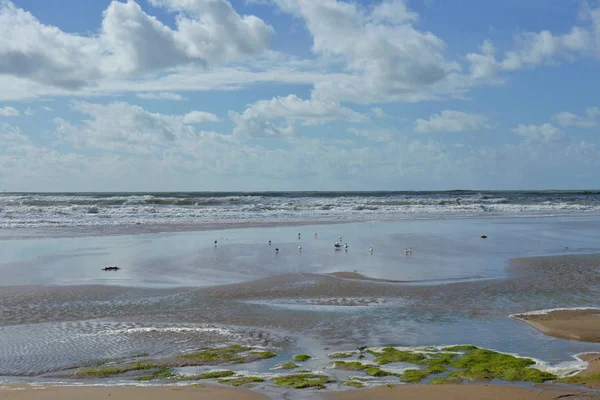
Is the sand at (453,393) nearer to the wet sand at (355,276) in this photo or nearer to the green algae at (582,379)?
the green algae at (582,379)

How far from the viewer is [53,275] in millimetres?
18359

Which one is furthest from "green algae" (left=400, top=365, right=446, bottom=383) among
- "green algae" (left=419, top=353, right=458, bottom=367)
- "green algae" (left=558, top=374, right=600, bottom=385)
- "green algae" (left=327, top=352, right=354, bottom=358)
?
"green algae" (left=558, top=374, right=600, bottom=385)

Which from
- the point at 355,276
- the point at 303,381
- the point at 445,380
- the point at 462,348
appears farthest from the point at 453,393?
the point at 355,276

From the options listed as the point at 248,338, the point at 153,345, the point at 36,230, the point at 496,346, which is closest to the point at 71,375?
the point at 153,345

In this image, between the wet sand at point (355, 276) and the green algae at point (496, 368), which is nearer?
the green algae at point (496, 368)

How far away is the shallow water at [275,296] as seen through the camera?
424 inches

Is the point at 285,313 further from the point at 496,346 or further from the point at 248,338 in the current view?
the point at 496,346

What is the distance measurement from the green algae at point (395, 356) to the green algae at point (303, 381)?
1.27 meters

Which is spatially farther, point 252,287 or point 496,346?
point 252,287

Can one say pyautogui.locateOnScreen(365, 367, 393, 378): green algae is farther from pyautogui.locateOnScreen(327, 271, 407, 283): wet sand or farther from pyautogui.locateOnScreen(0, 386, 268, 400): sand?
pyautogui.locateOnScreen(327, 271, 407, 283): wet sand

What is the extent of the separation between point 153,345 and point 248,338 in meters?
1.81

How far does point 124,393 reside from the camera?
26.2 feet

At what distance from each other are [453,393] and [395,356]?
1.83 meters

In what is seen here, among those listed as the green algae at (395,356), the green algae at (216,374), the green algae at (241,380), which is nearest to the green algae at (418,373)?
the green algae at (395,356)
